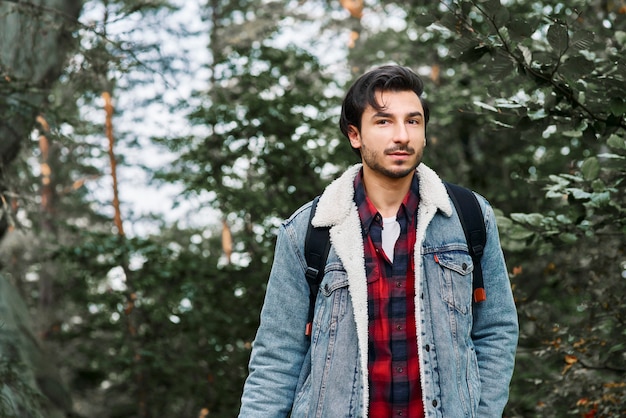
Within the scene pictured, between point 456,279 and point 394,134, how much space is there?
0.53 metres

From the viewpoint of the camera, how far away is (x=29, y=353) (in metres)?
Answer: 8.27

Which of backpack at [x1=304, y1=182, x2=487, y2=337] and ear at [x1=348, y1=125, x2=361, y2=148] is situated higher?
ear at [x1=348, y1=125, x2=361, y2=148]

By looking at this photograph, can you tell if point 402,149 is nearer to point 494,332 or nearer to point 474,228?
point 474,228

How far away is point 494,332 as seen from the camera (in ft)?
8.34

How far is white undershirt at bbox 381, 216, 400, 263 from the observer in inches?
102

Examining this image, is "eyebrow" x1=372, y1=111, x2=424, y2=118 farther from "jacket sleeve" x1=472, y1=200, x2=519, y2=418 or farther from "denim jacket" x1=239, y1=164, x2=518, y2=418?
"jacket sleeve" x1=472, y1=200, x2=519, y2=418

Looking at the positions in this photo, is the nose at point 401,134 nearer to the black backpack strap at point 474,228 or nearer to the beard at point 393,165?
the beard at point 393,165

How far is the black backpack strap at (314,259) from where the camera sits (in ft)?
8.52

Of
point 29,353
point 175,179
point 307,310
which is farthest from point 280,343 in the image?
point 29,353

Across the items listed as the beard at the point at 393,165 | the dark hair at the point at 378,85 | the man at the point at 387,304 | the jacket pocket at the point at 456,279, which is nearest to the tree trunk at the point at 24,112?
the man at the point at 387,304

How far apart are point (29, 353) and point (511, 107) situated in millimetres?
6577

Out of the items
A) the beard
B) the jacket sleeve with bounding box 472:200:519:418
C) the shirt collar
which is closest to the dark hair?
the beard

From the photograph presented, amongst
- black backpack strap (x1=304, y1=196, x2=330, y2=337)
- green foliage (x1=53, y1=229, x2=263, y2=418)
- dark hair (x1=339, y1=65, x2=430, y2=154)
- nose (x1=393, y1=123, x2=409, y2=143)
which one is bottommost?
black backpack strap (x1=304, y1=196, x2=330, y2=337)

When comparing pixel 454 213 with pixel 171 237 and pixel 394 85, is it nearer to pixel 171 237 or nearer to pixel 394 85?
pixel 394 85
